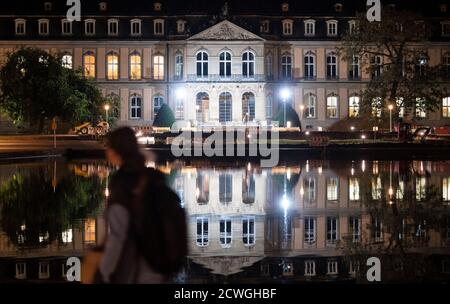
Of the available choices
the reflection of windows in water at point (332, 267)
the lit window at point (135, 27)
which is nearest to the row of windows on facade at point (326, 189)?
the reflection of windows in water at point (332, 267)

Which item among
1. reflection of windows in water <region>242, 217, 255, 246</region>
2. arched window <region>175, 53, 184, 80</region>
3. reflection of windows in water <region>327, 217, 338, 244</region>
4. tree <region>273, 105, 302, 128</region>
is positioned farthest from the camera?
arched window <region>175, 53, 184, 80</region>

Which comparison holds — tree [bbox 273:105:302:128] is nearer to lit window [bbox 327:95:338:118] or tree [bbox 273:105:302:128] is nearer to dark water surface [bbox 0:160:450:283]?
lit window [bbox 327:95:338:118]

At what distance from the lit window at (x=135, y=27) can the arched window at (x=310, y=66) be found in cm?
1444

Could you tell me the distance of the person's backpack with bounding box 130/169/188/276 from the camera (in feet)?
23.1

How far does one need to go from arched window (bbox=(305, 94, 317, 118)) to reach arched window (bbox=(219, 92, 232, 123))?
6976mm

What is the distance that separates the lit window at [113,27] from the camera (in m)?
77.4

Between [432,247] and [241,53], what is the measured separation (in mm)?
59999

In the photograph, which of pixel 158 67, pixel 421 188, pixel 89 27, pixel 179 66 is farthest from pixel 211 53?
pixel 421 188

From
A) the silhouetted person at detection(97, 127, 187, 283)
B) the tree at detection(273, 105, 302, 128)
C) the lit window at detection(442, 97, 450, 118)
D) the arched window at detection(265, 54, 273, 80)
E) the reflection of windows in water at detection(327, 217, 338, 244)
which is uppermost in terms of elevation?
the arched window at detection(265, 54, 273, 80)

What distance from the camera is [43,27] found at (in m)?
77.4

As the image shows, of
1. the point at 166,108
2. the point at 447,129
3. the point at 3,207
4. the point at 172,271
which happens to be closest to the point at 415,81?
the point at 447,129

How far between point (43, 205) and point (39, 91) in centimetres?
3880

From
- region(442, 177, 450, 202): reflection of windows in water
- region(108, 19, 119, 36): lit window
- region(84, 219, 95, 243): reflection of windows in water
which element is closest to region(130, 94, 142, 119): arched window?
region(108, 19, 119, 36): lit window

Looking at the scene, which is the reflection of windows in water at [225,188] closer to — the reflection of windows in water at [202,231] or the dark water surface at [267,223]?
the dark water surface at [267,223]
